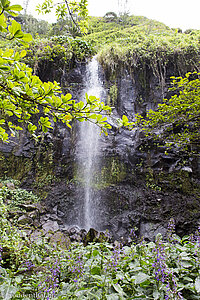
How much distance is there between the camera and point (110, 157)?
6.74 m

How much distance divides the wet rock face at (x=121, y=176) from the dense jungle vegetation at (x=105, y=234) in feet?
1.98

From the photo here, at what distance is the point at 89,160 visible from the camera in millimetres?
Answer: 6914

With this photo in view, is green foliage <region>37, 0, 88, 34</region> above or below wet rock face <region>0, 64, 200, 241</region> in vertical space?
above

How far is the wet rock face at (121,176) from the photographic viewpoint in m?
5.28

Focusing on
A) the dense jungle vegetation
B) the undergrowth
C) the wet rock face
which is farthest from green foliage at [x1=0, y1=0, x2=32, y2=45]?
the wet rock face

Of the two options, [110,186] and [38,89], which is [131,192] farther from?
[38,89]

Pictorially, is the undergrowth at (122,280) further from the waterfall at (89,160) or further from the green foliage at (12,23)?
the waterfall at (89,160)

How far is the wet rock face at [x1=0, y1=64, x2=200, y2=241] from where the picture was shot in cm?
528

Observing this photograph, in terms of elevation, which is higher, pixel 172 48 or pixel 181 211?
pixel 172 48

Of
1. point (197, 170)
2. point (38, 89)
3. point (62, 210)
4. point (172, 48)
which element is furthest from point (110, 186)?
point (172, 48)

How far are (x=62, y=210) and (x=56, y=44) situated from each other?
7.16m

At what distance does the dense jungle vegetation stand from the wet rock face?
604 mm

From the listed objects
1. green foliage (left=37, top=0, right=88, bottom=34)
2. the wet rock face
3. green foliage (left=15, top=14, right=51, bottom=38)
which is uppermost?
green foliage (left=15, top=14, right=51, bottom=38)

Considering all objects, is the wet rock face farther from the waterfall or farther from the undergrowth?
the undergrowth
